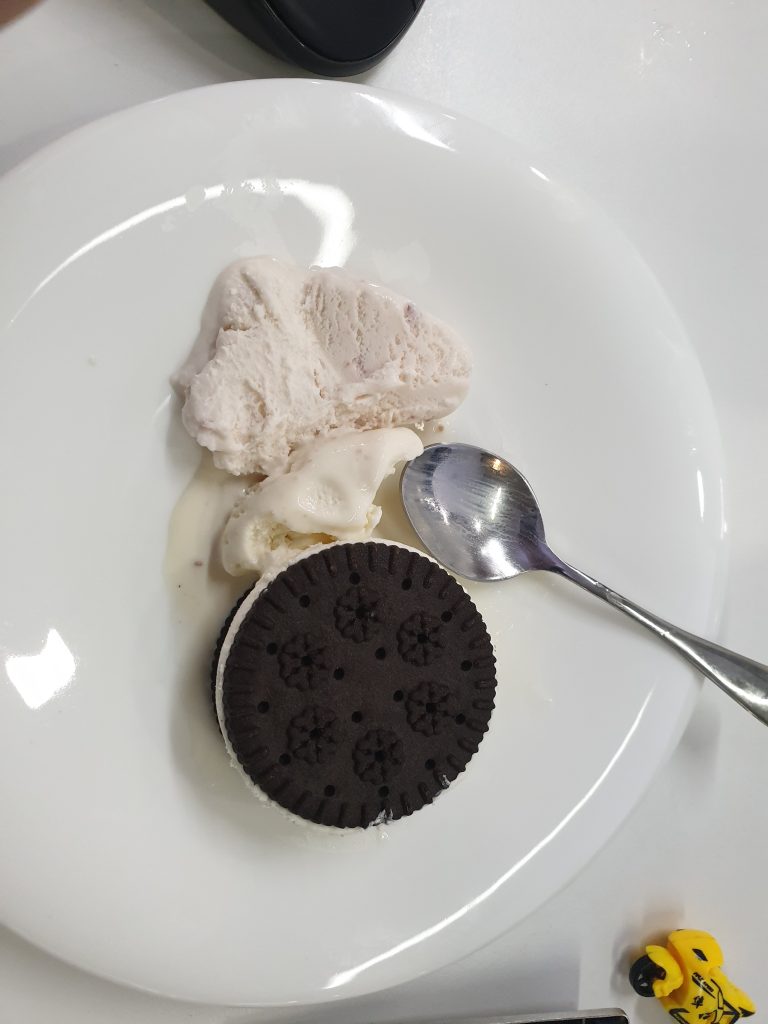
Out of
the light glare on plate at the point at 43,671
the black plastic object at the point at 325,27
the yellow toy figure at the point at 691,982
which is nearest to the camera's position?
the light glare on plate at the point at 43,671

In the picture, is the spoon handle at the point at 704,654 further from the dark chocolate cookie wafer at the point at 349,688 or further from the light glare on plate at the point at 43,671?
the light glare on plate at the point at 43,671

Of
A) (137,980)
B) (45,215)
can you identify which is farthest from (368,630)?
(45,215)

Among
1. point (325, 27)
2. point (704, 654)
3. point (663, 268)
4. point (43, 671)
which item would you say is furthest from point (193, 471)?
point (663, 268)

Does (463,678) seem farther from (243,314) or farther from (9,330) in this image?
(9,330)

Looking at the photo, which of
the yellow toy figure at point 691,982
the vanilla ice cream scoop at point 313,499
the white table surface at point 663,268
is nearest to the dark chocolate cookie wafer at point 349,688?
the vanilla ice cream scoop at point 313,499

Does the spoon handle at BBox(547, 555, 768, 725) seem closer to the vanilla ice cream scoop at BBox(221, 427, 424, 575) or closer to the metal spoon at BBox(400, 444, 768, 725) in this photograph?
the metal spoon at BBox(400, 444, 768, 725)

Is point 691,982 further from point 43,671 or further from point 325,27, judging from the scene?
point 325,27

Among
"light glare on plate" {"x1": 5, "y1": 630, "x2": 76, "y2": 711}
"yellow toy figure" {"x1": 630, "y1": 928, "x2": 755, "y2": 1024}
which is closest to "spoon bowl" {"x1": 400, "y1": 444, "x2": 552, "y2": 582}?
"light glare on plate" {"x1": 5, "y1": 630, "x2": 76, "y2": 711}
